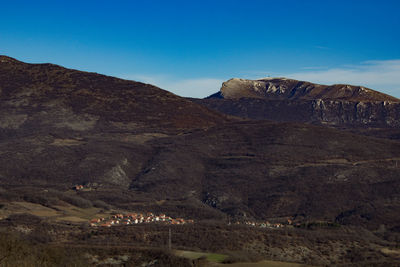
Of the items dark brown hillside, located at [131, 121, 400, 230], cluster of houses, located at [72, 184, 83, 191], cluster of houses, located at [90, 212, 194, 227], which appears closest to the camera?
cluster of houses, located at [90, 212, 194, 227]

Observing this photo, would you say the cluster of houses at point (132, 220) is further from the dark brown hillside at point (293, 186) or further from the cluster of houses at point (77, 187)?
the cluster of houses at point (77, 187)

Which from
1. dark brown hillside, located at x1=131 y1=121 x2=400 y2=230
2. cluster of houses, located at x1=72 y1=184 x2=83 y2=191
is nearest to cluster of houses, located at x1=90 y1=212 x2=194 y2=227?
dark brown hillside, located at x1=131 y1=121 x2=400 y2=230

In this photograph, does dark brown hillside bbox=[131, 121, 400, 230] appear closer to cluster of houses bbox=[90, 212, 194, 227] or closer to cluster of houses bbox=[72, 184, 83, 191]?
cluster of houses bbox=[72, 184, 83, 191]

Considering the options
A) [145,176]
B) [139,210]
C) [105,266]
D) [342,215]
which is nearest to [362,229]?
[342,215]

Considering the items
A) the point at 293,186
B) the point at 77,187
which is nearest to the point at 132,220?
the point at 77,187

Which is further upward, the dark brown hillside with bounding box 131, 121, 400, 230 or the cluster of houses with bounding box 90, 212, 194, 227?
the dark brown hillside with bounding box 131, 121, 400, 230

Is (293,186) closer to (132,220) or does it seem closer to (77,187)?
(132,220)

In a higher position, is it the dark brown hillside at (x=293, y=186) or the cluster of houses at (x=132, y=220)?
the dark brown hillside at (x=293, y=186)

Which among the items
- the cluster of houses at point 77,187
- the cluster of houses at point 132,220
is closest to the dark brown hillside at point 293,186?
the cluster of houses at point 77,187
